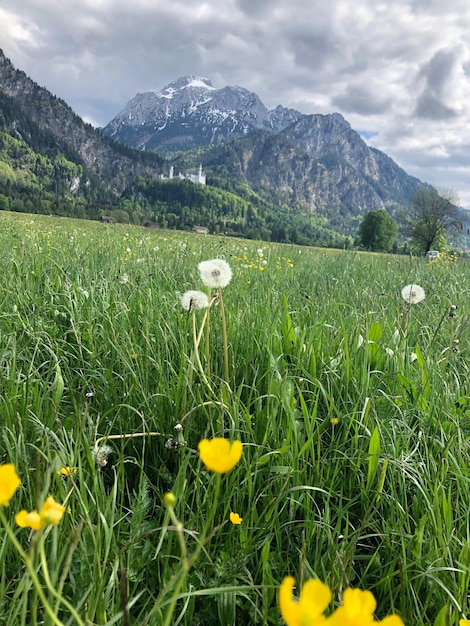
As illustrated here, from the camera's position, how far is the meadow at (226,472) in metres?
0.91

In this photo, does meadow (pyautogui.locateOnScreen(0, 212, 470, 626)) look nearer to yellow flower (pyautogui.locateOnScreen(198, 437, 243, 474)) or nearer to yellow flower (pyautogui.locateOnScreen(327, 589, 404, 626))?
yellow flower (pyautogui.locateOnScreen(198, 437, 243, 474))

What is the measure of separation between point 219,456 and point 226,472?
1.07 feet

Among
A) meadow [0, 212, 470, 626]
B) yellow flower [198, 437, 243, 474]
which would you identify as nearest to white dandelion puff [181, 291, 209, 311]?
meadow [0, 212, 470, 626]

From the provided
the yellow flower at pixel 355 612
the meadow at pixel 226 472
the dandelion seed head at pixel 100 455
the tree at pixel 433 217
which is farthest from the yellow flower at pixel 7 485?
the tree at pixel 433 217

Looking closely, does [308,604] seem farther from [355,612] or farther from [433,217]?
[433,217]

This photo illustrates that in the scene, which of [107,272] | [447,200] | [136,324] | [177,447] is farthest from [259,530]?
[447,200]

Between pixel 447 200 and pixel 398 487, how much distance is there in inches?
1972

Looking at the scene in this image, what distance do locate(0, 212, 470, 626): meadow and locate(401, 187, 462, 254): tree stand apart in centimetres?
4650

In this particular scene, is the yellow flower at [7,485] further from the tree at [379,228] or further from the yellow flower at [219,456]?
the tree at [379,228]

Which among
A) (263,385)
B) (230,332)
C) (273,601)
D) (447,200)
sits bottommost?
(273,601)

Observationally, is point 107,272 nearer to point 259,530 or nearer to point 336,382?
point 336,382

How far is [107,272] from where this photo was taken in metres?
3.66

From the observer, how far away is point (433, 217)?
149 ft

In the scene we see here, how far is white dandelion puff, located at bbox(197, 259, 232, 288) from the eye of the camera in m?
1.86
